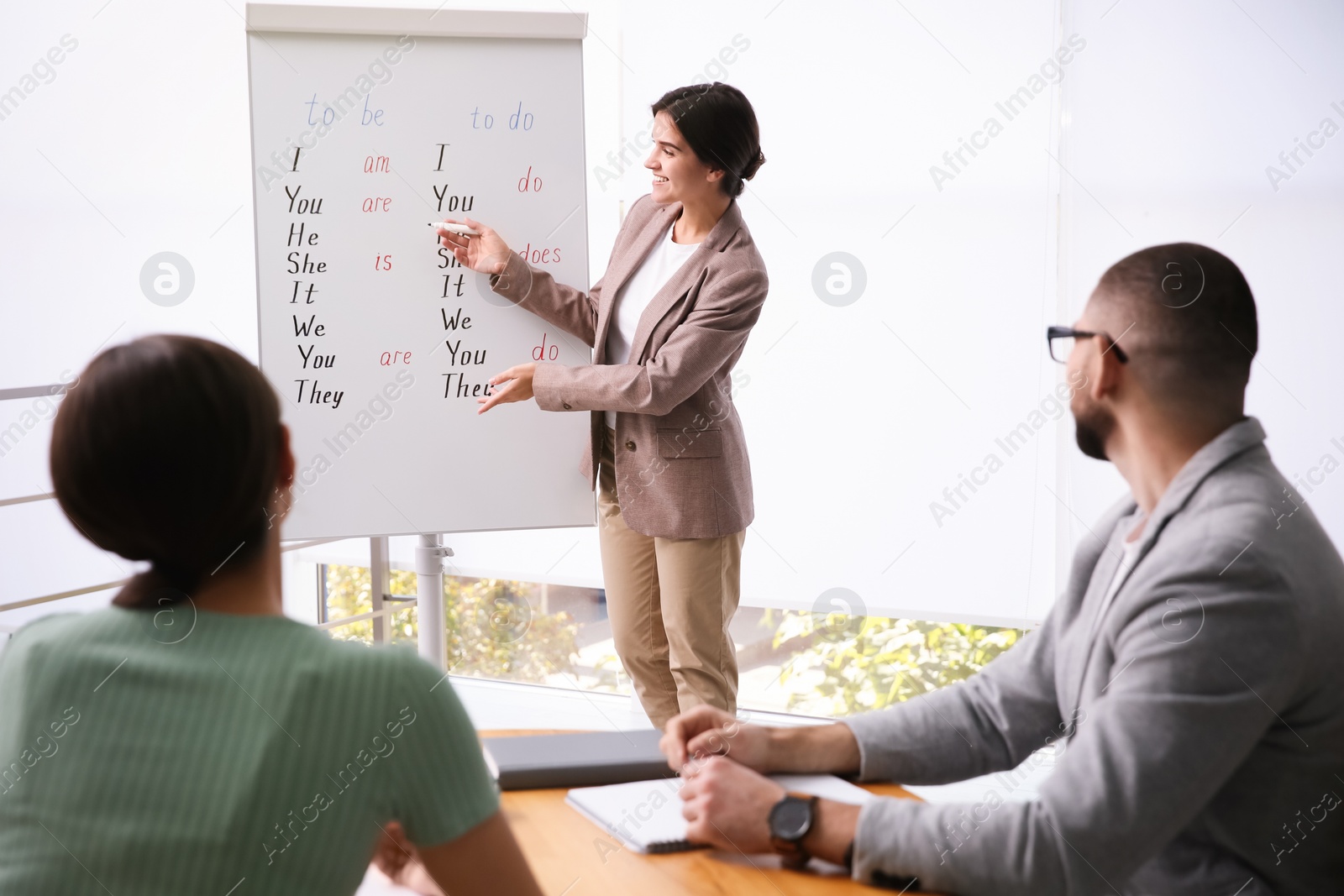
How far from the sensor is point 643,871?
1052 mm

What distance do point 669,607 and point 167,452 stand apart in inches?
67.1

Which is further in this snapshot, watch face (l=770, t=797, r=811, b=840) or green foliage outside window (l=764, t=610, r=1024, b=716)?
green foliage outside window (l=764, t=610, r=1024, b=716)

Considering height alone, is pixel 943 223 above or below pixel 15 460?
above

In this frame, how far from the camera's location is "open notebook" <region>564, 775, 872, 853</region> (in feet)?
3.59

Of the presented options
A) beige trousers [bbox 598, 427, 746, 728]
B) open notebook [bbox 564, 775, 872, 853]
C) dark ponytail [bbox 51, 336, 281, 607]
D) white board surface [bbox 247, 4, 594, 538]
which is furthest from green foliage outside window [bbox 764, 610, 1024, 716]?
dark ponytail [bbox 51, 336, 281, 607]

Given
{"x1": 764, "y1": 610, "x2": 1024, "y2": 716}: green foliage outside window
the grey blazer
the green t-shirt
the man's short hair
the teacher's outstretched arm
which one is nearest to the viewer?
the green t-shirt

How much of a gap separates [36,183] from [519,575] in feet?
7.02

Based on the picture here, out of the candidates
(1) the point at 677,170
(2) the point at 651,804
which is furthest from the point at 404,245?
(2) the point at 651,804

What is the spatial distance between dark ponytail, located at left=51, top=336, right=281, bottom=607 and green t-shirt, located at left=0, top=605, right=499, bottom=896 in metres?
0.06

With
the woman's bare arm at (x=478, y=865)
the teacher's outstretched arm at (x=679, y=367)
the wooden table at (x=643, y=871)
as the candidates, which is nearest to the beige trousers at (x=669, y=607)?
the teacher's outstretched arm at (x=679, y=367)

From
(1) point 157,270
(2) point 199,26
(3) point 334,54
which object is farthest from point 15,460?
(3) point 334,54

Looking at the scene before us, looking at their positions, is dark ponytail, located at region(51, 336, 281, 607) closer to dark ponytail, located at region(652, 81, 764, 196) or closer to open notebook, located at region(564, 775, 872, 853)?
open notebook, located at region(564, 775, 872, 853)

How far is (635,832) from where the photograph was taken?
111 cm

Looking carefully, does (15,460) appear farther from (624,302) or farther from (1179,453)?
(1179,453)
